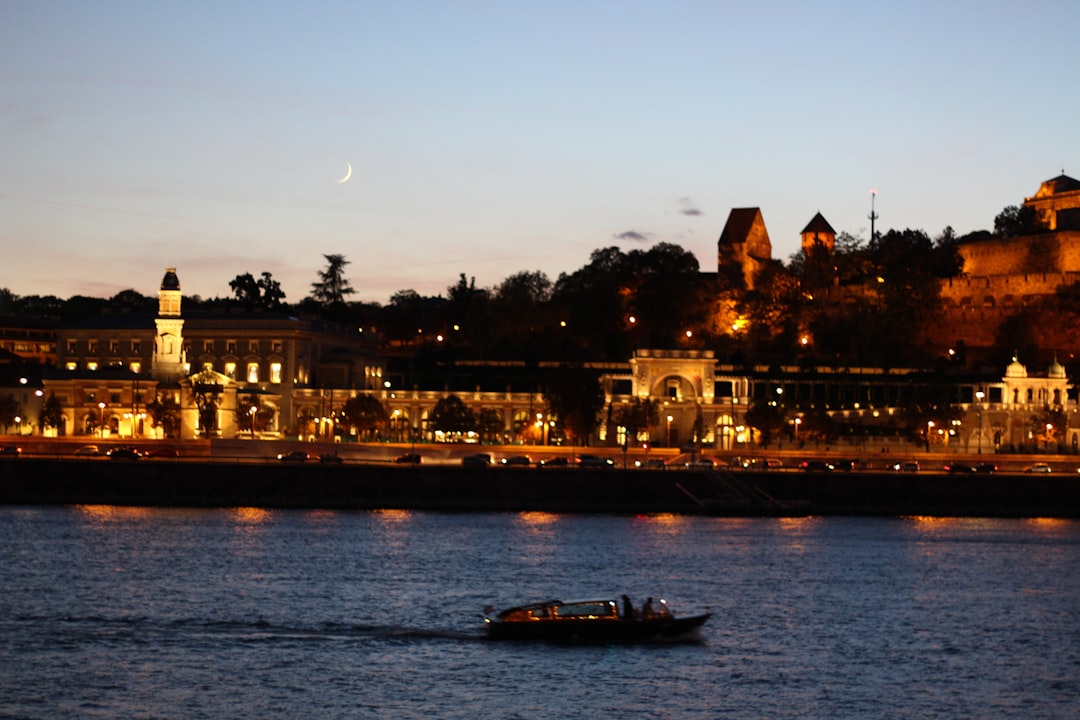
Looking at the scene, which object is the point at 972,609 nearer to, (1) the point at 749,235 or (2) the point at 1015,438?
(2) the point at 1015,438

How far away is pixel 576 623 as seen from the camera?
4697cm

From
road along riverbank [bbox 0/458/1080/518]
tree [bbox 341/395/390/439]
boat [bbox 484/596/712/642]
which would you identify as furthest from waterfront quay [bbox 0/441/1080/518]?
boat [bbox 484/596/712/642]

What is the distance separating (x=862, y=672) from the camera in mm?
44344

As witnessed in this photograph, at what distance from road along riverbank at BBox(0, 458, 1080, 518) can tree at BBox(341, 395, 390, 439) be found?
2414cm

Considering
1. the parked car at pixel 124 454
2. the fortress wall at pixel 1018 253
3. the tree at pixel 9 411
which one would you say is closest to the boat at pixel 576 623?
the parked car at pixel 124 454

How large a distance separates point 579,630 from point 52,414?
238 ft

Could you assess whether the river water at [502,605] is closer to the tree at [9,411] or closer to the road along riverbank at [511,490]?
the road along riverbank at [511,490]

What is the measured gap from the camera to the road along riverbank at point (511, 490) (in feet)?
278

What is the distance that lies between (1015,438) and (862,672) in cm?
7031

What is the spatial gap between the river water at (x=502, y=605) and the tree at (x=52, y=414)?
117 feet

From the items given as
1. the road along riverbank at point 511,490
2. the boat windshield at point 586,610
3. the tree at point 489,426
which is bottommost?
the boat windshield at point 586,610

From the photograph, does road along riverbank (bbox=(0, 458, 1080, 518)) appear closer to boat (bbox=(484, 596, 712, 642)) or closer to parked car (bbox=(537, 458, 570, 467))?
parked car (bbox=(537, 458, 570, 467))

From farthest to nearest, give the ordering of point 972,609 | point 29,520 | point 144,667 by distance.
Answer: point 29,520 → point 972,609 → point 144,667

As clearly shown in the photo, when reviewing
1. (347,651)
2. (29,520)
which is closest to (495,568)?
(347,651)
